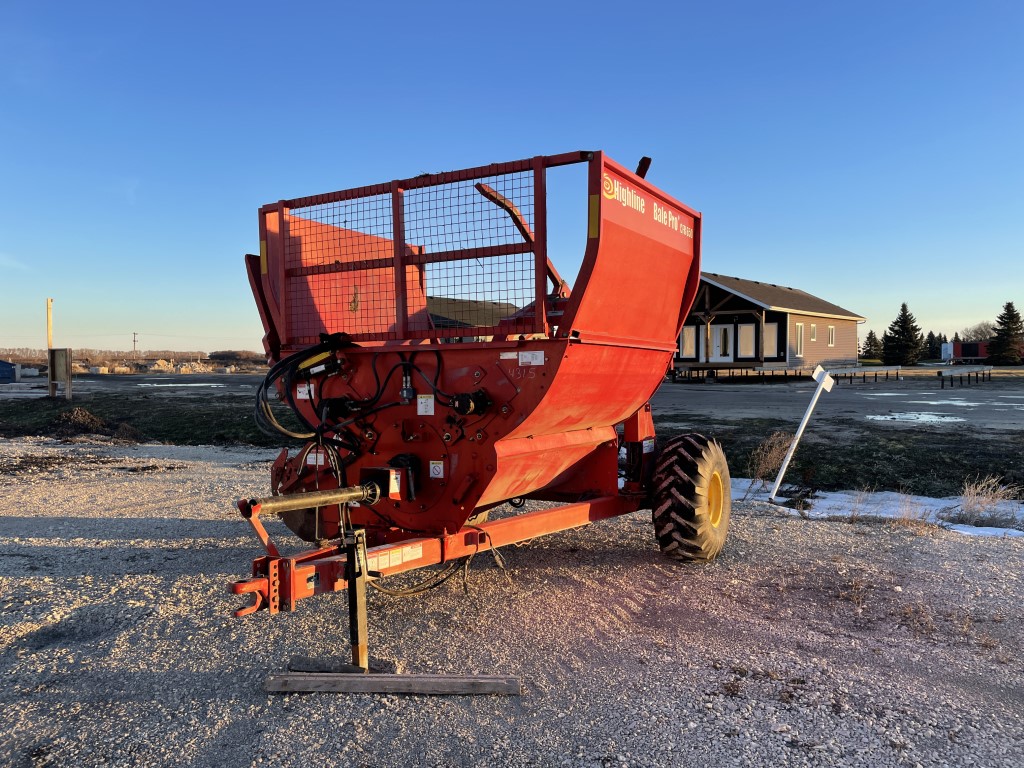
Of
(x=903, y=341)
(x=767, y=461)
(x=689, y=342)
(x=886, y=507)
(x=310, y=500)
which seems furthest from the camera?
(x=903, y=341)

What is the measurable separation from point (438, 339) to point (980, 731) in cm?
366

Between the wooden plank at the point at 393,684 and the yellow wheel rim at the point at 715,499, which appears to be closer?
the wooden plank at the point at 393,684

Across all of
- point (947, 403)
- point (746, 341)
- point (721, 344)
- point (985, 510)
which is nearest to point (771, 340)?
point (746, 341)

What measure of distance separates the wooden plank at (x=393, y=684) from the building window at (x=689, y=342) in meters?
33.8

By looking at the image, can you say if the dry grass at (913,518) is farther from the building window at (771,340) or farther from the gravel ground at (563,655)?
the building window at (771,340)

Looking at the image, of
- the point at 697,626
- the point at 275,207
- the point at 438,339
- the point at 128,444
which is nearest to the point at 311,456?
the point at 438,339

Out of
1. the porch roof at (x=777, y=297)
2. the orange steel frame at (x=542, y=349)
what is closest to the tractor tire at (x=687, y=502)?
the orange steel frame at (x=542, y=349)

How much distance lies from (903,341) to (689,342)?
29708 mm

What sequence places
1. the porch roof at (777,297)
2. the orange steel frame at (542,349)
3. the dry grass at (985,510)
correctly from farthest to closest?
1. the porch roof at (777,297)
2. the dry grass at (985,510)
3. the orange steel frame at (542,349)

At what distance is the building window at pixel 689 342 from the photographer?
36656 mm

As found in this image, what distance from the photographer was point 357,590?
3.97 m

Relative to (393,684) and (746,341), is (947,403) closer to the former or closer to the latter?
(746,341)

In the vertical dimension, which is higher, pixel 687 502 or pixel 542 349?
pixel 542 349

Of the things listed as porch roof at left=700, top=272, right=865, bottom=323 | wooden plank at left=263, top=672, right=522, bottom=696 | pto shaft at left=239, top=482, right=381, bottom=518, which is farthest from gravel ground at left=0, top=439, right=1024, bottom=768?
porch roof at left=700, top=272, right=865, bottom=323
